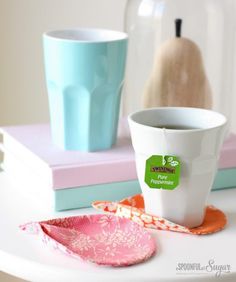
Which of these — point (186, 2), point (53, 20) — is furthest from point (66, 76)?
point (53, 20)

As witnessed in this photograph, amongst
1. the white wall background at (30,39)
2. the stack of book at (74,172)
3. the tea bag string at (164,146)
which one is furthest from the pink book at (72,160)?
the white wall background at (30,39)

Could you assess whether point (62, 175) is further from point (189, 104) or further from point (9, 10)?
point (9, 10)

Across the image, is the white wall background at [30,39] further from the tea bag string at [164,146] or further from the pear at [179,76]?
the tea bag string at [164,146]

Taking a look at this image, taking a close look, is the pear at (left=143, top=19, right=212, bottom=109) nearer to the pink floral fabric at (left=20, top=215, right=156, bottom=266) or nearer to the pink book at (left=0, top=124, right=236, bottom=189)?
the pink book at (left=0, top=124, right=236, bottom=189)

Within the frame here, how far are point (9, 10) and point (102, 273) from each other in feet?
3.12

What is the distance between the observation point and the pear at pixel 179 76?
0.98 meters

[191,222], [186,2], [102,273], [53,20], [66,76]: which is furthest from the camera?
[53,20]

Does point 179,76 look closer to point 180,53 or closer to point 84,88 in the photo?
point 180,53

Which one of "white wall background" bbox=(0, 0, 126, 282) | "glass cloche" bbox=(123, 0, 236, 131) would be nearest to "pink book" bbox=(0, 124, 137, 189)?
"glass cloche" bbox=(123, 0, 236, 131)

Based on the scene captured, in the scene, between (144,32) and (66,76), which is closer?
(66,76)

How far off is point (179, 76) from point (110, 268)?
0.36 metres

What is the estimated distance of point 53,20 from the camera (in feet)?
5.00

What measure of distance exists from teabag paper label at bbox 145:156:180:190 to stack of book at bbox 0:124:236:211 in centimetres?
10

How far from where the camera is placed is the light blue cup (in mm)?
914
